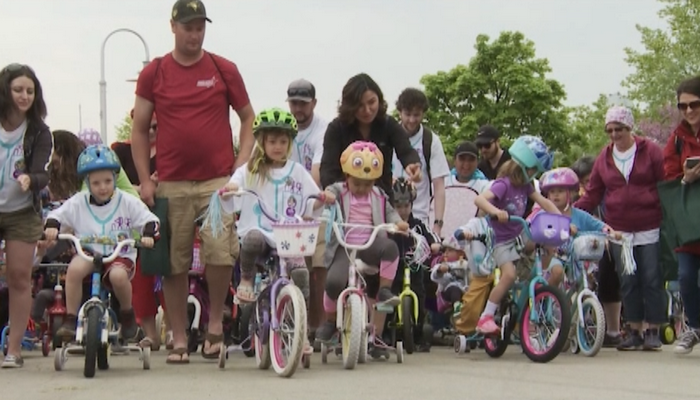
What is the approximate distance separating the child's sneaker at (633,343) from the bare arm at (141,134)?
4743 mm

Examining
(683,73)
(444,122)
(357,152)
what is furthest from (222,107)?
(444,122)

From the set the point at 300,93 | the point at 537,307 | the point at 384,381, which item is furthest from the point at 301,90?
the point at 384,381

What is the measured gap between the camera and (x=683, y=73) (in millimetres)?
59094

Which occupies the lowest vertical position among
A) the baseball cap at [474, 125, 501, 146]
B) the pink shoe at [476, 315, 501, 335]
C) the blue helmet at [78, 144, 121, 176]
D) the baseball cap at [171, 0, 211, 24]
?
the pink shoe at [476, 315, 501, 335]

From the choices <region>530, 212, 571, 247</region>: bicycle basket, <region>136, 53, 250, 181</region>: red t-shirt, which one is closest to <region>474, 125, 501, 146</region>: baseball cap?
<region>530, 212, 571, 247</region>: bicycle basket

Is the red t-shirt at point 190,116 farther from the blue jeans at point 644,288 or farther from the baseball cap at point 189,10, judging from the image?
the blue jeans at point 644,288

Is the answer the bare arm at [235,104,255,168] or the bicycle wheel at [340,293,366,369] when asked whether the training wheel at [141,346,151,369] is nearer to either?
the bicycle wheel at [340,293,366,369]

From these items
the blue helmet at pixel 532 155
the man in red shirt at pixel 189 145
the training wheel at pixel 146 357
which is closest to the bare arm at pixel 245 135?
the man in red shirt at pixel 189 145

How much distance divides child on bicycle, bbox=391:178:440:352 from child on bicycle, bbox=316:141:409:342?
78 centimetres

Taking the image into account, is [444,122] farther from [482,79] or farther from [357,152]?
[357,152]

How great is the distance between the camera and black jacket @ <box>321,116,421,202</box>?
11773 millimetres

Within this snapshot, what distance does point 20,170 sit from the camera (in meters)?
10.9

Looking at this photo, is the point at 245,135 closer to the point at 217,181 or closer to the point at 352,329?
the point at 217,181

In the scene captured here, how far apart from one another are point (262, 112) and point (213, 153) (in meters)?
0.60
